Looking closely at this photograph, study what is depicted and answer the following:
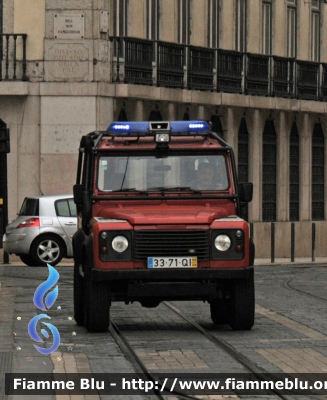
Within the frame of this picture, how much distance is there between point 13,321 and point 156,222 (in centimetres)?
279

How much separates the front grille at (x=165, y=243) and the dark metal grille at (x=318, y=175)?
29.2 m

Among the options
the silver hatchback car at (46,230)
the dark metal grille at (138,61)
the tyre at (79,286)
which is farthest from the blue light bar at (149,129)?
the dark metal grille at (138,61)

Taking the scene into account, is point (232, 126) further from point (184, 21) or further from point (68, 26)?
point (68, 26)

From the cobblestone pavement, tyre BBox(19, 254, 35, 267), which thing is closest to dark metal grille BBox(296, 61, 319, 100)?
tyre BBox(19, 254, 35, 267)

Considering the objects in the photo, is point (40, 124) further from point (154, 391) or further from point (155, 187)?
point (154, 391)

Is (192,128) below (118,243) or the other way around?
the other way around

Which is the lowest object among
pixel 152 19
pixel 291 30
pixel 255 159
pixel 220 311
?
pixel 220 311

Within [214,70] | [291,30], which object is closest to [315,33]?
[291,30]

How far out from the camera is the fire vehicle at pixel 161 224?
1602 centimetres

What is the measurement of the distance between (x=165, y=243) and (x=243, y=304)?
1101 millimetres

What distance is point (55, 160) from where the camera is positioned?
37.1 m

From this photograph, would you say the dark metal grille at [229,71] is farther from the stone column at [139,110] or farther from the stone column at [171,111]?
the stone column at [139,110]

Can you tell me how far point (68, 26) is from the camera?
37.2 meters

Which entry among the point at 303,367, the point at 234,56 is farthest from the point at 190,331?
the point at 234,56
